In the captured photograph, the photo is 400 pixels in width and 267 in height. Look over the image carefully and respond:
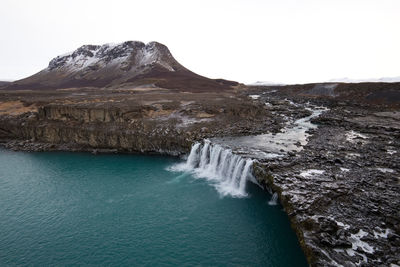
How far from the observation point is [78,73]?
521 feet

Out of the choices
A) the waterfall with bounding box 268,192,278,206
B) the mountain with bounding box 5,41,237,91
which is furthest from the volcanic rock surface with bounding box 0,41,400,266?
the mountain with bounding box 5,41,237,91

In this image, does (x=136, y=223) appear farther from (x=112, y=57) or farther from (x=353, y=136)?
(x=112, y=57)

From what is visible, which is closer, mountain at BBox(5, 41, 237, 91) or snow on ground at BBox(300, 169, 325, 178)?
snow on ground at BBox(300, 169, 325, 178)

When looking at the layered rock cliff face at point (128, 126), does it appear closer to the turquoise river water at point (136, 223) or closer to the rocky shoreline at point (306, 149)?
the rocky shoreline at point (306, 149)

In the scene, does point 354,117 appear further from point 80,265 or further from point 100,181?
point 80,265

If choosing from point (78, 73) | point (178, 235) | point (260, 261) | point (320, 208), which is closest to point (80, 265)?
point (178, 235)

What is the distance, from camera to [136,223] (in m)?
19.9

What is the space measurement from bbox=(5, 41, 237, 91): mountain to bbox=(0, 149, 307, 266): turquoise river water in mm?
82689

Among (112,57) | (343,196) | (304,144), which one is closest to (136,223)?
(343,196)

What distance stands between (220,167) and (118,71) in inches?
5677

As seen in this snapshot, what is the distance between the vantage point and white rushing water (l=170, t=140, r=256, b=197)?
2438 centimetres

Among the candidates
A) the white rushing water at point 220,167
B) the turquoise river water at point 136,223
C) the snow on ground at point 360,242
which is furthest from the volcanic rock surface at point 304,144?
the turquoise river water at point 136,223

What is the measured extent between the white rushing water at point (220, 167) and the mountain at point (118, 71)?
7653 centimetres

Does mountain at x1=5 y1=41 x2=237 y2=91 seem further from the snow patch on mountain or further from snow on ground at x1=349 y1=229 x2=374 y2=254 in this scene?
snow on ground at x1=349 y1=229 x2=374 y2=254
